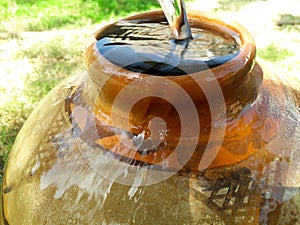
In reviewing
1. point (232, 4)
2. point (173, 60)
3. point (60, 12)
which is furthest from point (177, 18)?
point (232, 4)

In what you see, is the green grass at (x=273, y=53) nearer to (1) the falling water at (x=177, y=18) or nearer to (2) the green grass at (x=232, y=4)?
(2) the green grass at (x=232, y=4)

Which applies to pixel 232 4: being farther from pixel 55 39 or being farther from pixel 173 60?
pixel 173 60

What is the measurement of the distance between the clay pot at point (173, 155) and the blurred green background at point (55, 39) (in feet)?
4.62

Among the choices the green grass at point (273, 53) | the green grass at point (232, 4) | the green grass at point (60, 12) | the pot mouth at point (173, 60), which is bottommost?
the green grass at point (232, 4)

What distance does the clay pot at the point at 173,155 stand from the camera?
102 centimetres

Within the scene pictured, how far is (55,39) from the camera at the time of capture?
3.83 meters

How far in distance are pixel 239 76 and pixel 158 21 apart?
1.26 ft

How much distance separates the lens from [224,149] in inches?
41.8

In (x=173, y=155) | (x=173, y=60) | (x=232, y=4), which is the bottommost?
(x=232, y=4)

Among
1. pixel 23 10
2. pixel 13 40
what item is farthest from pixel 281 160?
pixel 23 10

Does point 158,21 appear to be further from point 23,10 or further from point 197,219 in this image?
point 23,10

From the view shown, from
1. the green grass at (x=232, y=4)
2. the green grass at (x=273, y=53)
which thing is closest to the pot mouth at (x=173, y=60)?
the green grass at (x=273, y=53)

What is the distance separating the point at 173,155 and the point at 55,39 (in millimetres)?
2993

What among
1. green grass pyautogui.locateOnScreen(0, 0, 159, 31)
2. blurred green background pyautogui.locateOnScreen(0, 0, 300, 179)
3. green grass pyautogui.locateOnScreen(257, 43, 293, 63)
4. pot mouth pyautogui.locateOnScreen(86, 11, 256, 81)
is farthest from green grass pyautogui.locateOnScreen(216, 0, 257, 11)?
pot mouth pyautogui.locateOnScreen(86, 11, 256, 81)
